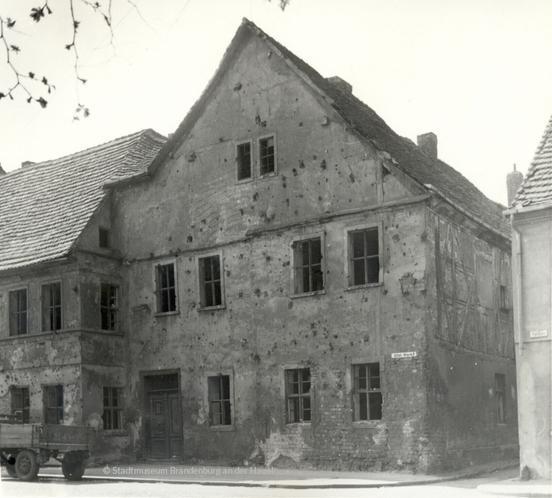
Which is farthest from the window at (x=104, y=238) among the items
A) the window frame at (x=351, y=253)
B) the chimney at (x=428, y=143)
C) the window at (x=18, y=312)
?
the chimney at (x=428, y=143)

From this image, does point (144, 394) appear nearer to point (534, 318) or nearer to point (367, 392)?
point (367, 392)

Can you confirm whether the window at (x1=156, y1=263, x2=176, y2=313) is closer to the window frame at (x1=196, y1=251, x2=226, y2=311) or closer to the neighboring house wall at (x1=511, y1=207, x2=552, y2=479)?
the window frame at (x1=196, y1=251, x2=226, y2=311)

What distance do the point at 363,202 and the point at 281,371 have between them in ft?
15.7

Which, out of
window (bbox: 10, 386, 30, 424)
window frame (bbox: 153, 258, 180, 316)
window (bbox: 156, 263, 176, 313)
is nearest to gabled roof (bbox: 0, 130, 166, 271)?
window frame (bbox: 153, 258, 180, 316)

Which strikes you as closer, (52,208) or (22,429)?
(22,429)

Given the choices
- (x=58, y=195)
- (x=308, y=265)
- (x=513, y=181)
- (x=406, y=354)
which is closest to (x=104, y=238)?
(x=58, y=195)

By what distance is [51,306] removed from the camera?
25703 mm

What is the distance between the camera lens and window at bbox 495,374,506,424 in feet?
79.0

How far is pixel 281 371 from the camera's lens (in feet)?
73.4

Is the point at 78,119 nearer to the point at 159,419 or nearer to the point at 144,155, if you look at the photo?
the point at 159,419

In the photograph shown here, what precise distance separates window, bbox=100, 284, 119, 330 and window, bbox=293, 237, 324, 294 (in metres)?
6.32

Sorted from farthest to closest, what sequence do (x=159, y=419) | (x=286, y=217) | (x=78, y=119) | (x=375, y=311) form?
1. (x=159, y=419)
2. (x=286, y=217)
3. (x=375, y=311)
4. (x=78, y=119)

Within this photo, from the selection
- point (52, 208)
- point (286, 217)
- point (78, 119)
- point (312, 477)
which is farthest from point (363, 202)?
point (78, 119)

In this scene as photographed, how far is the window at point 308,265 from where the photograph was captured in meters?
22.3
